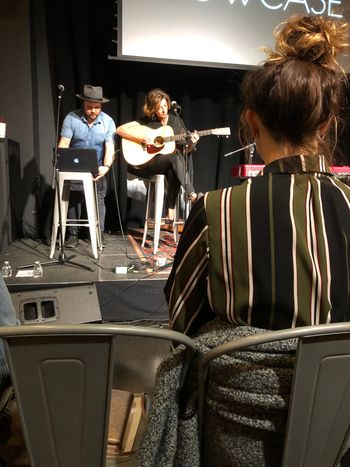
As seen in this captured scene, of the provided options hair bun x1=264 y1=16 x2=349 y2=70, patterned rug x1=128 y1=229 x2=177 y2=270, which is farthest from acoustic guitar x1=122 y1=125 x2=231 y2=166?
hair bun x1=264 y1=16 x2=349 y2=70

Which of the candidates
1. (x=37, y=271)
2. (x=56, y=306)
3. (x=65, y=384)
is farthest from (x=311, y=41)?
(x=37, y=271)

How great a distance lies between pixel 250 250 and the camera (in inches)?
22.4

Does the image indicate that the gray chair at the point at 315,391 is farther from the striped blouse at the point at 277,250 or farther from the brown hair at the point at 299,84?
the brown hair at the point at 299,84

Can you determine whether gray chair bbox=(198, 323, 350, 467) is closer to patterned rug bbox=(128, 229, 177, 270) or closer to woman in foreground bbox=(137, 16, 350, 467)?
woman in foreground bbox=(137, 16, 350, 467)

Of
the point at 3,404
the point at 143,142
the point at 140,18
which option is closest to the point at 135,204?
the point at 143,142

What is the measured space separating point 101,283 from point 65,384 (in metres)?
1.78

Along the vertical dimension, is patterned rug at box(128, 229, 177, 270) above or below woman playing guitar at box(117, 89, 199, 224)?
below

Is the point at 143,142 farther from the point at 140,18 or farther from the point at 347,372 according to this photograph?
the point at 347,372

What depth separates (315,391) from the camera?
545 millimetres

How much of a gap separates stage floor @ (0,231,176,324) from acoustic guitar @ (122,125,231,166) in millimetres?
785

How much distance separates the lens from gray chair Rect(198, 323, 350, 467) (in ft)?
1.67

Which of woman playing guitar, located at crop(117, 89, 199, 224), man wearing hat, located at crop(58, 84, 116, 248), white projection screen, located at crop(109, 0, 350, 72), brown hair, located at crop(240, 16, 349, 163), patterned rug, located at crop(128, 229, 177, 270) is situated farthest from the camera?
white projection screen, located at crop(109, 0, 350, 72)

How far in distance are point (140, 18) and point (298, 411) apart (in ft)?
11.5

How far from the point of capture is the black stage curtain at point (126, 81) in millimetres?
3594
